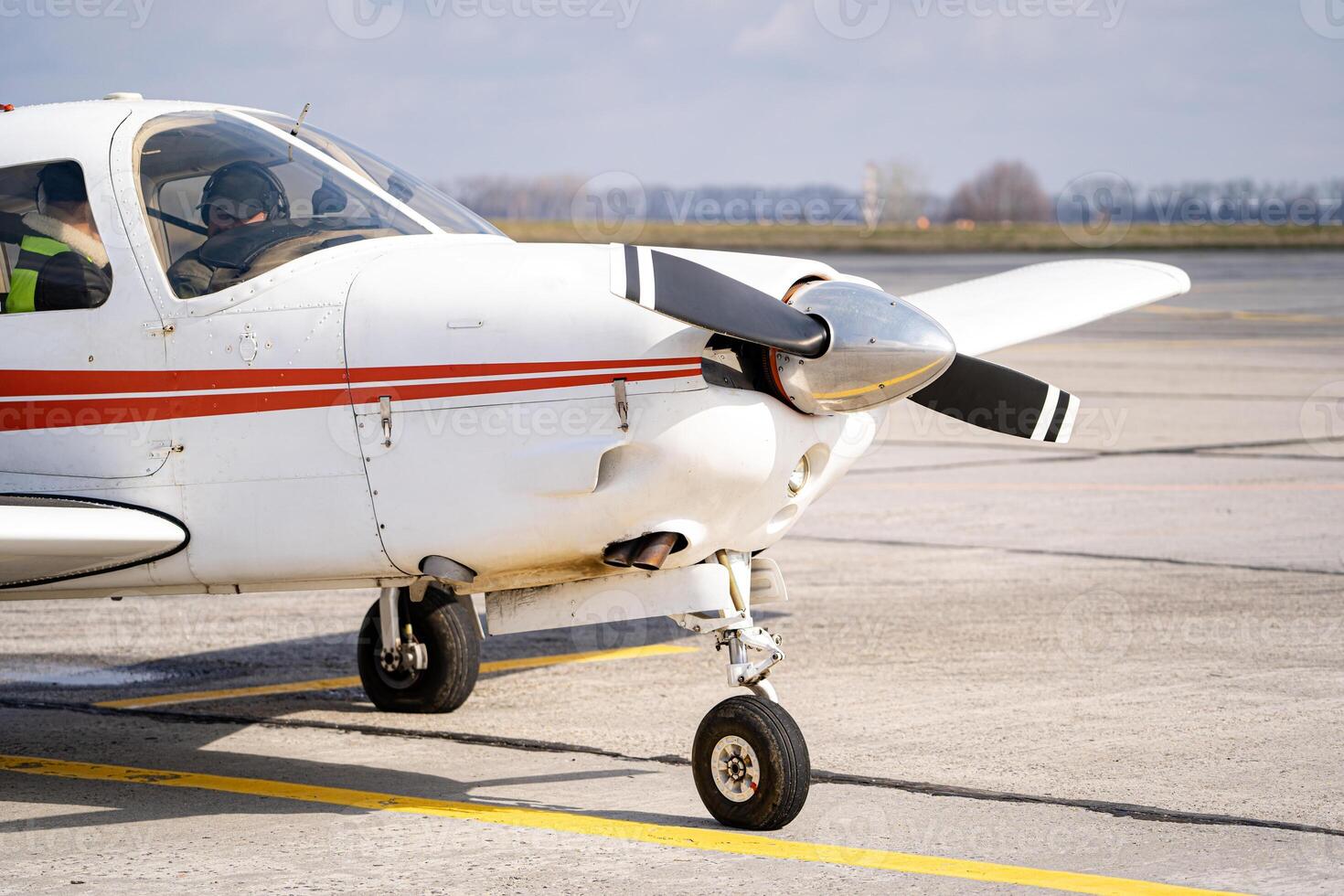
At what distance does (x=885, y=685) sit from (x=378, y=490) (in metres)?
2.82

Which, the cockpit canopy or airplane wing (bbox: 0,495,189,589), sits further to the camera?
the cockpit canopy

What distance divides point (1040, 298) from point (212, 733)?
176 inches

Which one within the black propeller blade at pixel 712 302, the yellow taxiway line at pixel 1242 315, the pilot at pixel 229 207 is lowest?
the yellow taxiway line at pixel 1242 315

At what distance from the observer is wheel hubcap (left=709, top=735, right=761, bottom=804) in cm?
529

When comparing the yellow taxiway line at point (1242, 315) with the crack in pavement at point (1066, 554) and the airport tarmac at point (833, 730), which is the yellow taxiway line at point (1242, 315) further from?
the crack in pavement at point (1066, 554)

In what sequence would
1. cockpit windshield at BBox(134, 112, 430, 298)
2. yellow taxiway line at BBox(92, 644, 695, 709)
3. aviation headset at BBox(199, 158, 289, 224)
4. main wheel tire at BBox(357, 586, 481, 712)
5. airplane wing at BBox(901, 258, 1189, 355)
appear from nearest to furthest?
cockpit windshield at BBox(134, 112, 430, 298), aviation headset at BBox(199, 158, 289, 224), main wheel tire at BBox(357, 586, 481, 712), yellow taxiway line at BBox(92, 644, 695, 709), airplane wing at BBox(901, 258, 1189, 355)

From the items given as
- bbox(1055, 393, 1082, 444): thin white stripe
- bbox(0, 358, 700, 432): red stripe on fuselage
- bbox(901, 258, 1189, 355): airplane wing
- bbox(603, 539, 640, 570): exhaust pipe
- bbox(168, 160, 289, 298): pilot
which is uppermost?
bbox(168, 160, 289, 298): pilot

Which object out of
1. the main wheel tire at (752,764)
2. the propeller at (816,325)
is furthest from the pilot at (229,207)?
the main wheel tire at (752,764)

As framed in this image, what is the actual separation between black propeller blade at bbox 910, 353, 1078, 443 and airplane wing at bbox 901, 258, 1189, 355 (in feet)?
4.14

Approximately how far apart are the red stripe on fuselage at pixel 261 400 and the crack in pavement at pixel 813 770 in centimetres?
175

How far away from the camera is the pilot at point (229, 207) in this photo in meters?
5.72

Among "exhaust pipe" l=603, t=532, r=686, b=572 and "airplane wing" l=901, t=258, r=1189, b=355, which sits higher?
"airplane wing" l=901, t=258, r=1189, b=355

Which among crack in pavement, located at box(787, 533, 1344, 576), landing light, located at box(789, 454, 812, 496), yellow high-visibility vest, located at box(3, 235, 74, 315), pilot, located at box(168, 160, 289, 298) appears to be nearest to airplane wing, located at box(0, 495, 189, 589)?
yellow high-visibility vest, located at box(3, 235, 74, 315)

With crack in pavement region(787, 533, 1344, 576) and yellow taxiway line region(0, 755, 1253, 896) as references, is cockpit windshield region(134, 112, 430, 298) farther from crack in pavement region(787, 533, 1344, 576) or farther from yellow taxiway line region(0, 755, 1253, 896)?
crack in pavement region(787, 533, 1344, 576)
